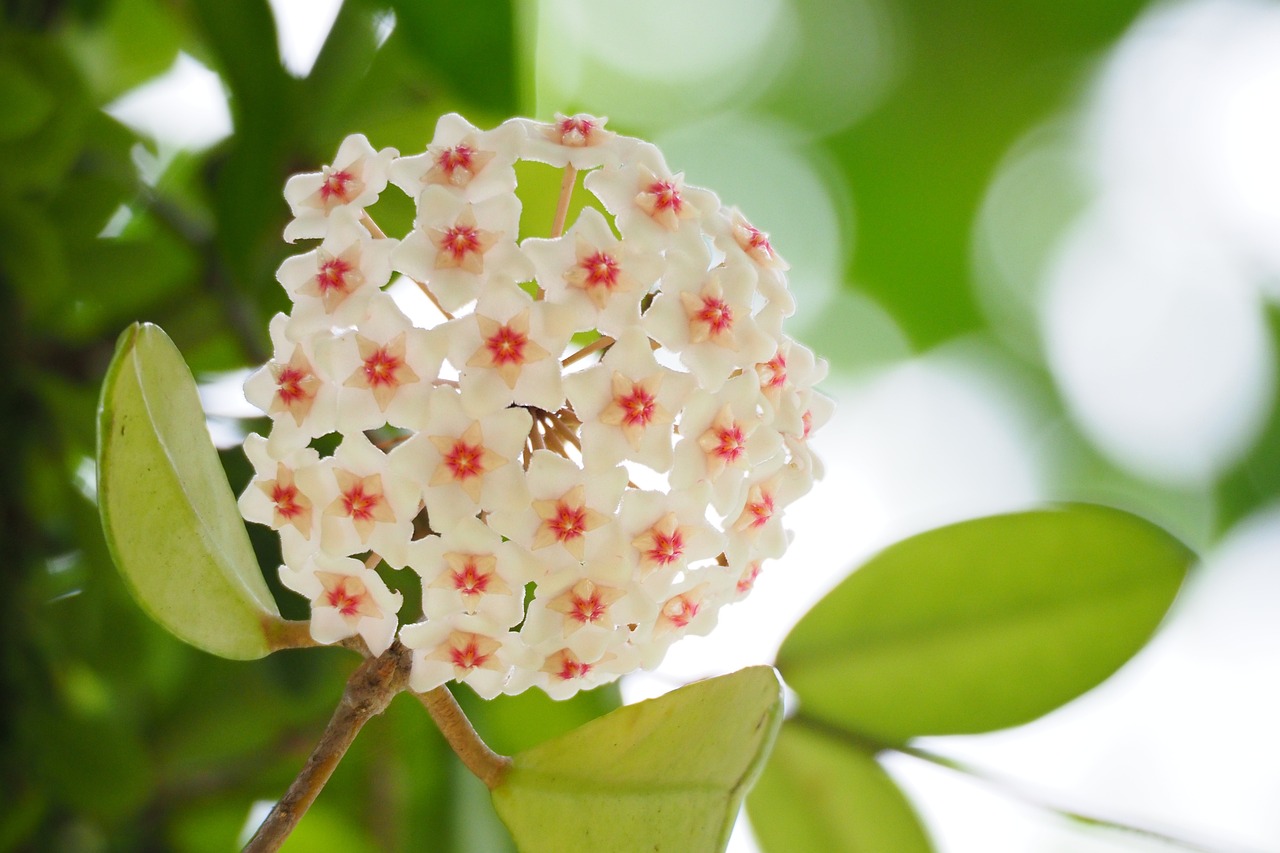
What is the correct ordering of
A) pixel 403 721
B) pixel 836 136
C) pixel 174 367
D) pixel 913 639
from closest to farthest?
pixel 174 367 < pixel 913 639 < pixel 403 721 < pixel 836 136

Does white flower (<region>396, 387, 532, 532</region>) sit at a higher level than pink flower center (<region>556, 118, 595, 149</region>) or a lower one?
lower

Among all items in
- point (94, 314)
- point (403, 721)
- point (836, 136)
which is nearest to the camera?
point (403, 721)

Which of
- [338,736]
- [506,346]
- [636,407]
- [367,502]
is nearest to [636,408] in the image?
[636,407]

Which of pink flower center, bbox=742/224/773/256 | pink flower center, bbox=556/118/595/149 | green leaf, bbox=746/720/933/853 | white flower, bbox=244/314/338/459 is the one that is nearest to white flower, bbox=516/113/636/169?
pink flower center, bbox=556/118/595/149

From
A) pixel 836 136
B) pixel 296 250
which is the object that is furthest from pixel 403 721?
pixel 836 136

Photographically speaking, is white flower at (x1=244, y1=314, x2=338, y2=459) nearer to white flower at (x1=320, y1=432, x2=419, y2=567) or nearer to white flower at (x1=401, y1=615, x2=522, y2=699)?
white flower at (x1=320, y1=432, x2=419, y2=567)

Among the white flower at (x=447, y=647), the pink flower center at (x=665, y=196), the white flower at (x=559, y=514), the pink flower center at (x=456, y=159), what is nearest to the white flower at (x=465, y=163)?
the pink flower center at (x=456, y=159)

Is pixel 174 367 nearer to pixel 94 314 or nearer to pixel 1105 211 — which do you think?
pixel 94 314

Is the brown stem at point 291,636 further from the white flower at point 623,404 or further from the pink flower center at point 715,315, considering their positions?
the pink flower center at point 715,315
